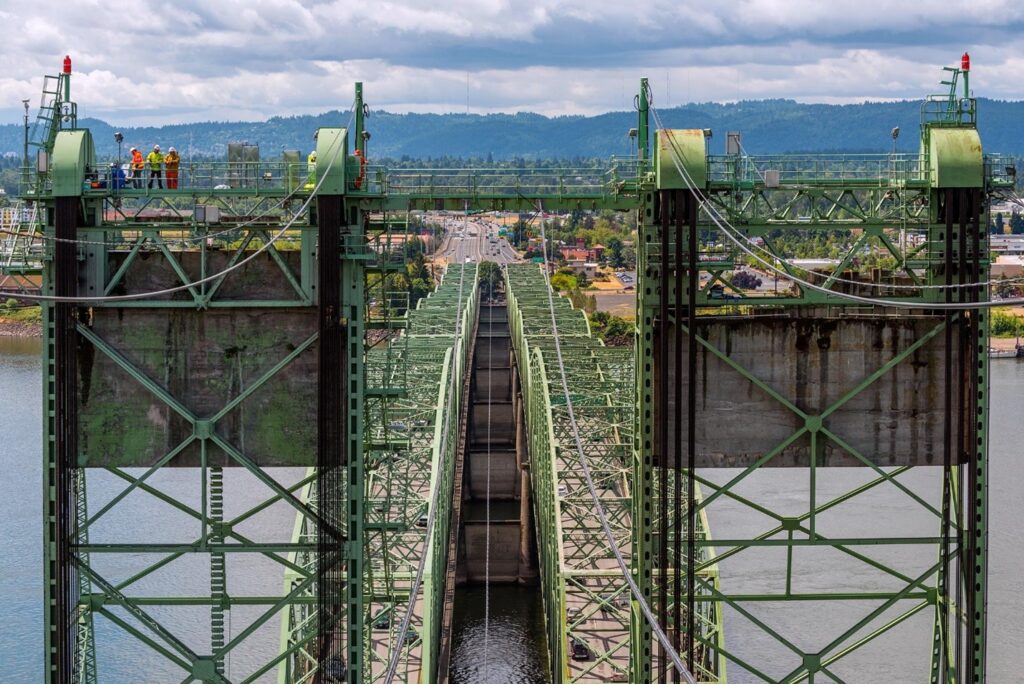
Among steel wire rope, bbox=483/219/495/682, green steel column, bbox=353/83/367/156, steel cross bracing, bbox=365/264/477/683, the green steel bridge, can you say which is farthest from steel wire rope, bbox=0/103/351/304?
steel wire rope, bbox=483/219/495/682

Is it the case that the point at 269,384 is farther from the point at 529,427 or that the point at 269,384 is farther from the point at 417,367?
the point at 529,427

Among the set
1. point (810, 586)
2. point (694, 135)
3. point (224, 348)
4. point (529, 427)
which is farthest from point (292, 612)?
point (529, 427)

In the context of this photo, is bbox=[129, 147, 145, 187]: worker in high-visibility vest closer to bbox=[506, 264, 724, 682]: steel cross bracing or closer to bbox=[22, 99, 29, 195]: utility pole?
bbox=[22, 99, 29, 195]: utility pole


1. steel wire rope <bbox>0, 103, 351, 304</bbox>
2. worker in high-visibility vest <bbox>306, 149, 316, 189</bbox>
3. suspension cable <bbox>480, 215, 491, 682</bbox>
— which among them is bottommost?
suspension cable <bbox>480, 215, 491, 682</bbox>

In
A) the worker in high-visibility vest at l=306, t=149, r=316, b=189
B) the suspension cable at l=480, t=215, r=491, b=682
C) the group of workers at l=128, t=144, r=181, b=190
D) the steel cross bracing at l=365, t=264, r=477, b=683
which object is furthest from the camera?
the suspension cable at l=480, t=215, r=491, b=682

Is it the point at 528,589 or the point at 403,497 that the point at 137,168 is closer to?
the point at 403,497

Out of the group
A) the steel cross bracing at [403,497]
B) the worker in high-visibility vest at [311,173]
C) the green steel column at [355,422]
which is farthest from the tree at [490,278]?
the green steel column at [355,422]
